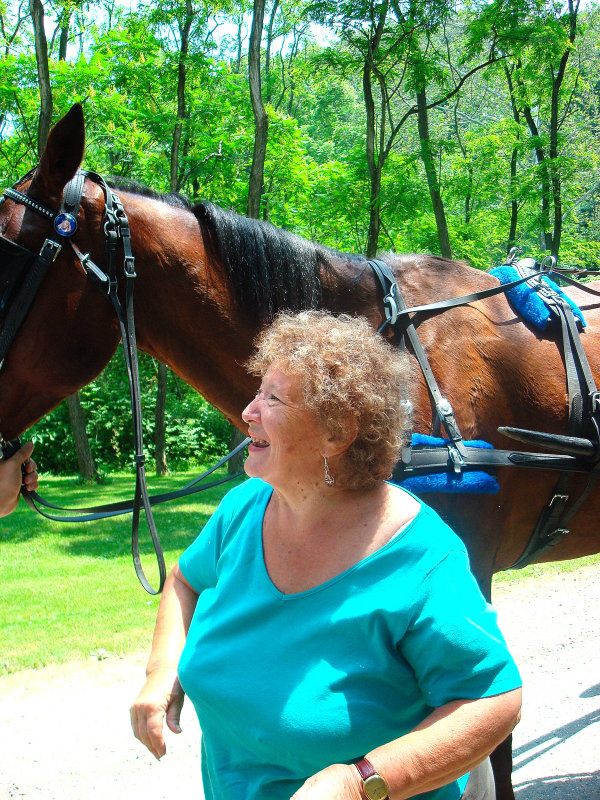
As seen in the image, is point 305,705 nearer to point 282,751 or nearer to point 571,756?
point 282,751

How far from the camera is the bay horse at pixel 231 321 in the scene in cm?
249

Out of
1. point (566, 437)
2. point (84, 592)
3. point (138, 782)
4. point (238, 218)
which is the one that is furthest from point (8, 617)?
point (566, 437)

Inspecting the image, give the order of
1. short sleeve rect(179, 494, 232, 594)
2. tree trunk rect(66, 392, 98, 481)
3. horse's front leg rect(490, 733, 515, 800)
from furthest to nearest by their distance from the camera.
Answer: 1. tree trunk rect(66, 392, 98, 481)
2. horse's front leg rect(490, 733, 515, 800)
3. short sleeve rect(179, 494, 232, 594)

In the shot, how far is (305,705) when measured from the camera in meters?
1.51

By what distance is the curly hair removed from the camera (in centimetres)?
163

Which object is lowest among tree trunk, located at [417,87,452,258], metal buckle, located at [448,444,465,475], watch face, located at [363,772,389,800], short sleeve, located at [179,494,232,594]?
watch face, located at [363,772,389,800]

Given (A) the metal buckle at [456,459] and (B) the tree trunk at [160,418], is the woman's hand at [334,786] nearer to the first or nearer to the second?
(A) the metal buckle at [456,459]

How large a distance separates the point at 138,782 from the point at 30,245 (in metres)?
2.49

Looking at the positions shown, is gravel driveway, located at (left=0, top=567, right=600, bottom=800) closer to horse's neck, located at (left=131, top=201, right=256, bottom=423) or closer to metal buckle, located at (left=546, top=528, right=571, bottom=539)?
metal buckle, located at (left=546, top=528, right=571, bottom=539)

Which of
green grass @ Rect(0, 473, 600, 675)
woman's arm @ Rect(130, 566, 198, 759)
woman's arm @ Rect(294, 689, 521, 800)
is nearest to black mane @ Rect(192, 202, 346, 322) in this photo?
woman's arm @ Rect(130, 566, 198, 759)

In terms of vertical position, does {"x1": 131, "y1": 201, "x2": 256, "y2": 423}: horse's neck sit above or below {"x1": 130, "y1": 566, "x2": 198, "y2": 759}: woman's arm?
above

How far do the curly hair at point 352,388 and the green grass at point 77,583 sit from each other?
12.8ft

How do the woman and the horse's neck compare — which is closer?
the woman

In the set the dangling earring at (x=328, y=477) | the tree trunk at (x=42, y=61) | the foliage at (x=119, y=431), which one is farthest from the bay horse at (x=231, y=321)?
the foliage at (x=119, y=431)
